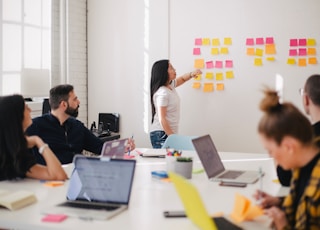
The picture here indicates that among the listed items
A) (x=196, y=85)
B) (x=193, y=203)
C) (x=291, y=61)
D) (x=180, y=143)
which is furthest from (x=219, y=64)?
(x=193, y=203)

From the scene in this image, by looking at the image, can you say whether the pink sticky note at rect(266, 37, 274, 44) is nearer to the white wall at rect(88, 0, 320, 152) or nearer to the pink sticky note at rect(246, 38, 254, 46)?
the white wall at rect(88, 0, 320, 152)

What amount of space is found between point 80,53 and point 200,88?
4.93ft

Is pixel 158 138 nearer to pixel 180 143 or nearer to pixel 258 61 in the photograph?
pixel 180 143

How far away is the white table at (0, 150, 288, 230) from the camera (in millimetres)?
1646

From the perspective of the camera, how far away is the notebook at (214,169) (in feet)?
7.89

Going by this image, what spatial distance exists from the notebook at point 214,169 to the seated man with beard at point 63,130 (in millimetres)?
757

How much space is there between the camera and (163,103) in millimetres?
4191

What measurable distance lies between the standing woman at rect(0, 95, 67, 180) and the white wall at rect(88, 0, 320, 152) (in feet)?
8.20

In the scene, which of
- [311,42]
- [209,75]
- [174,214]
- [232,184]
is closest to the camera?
[174,214]

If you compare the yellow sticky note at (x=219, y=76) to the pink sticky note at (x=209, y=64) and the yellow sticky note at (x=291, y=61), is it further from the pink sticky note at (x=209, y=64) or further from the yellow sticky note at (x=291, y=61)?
the yellow sticky note at (x=291, y=61)

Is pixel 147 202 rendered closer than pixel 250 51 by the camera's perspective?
Yes

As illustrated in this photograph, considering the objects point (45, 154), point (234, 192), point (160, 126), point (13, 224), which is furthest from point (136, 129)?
point (13, 224)

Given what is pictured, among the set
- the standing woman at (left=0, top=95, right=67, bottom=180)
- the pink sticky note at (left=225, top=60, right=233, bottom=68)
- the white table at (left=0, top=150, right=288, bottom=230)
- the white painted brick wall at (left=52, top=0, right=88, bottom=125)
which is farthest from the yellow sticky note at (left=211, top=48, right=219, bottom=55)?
the standing woman at (left=0, top=95, right=67, bottom=180)

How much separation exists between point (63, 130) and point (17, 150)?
968mm
